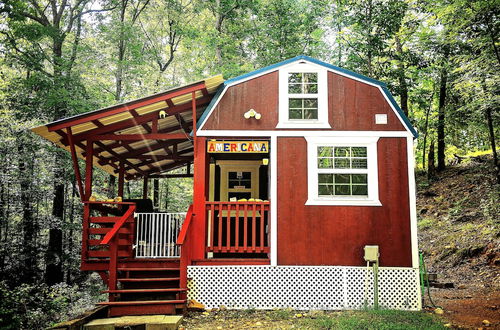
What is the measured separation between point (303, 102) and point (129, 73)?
12696mm

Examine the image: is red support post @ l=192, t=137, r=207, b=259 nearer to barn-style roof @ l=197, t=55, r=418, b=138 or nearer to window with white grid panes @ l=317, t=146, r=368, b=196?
barn-style roof @ l=197, t=55, r=418, b=138

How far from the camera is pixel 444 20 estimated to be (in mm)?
10516

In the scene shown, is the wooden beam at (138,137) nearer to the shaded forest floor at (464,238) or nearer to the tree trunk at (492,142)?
the shaded forest floor at (464,238)

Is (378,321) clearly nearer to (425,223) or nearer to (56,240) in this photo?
(425,223)

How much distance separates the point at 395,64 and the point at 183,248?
1333 cm

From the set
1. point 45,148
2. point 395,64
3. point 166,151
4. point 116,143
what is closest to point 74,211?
point 45,148

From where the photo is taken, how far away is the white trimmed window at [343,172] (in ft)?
27.5

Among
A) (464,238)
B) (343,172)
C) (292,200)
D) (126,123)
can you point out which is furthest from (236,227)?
(464,238)

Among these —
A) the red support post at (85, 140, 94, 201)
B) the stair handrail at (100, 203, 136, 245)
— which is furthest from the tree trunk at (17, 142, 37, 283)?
the stair handrail at (100, 203, 136, 245)

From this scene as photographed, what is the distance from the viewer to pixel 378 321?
6664mm

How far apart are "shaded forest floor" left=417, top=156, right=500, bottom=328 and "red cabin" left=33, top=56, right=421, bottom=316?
1422 mm

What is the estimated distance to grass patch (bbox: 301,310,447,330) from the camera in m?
6.29

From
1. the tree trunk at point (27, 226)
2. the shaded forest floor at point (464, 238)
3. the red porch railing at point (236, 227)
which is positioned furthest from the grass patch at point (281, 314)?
the tree trunk at point (27, 226)

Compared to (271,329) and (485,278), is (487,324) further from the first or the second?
(485,278)
